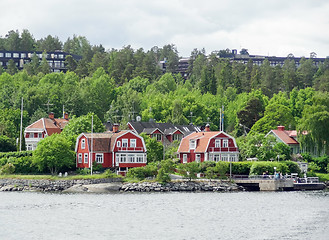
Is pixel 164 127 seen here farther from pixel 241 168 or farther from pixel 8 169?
pixel 8 169

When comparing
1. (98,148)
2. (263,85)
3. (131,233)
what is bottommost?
(131,233)

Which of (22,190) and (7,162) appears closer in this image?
(22,190)

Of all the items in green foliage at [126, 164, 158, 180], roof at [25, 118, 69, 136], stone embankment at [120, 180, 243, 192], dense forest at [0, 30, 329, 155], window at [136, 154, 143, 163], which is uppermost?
dense forest at [0, 30, 329, 155]

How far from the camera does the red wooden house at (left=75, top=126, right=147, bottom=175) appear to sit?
266ft

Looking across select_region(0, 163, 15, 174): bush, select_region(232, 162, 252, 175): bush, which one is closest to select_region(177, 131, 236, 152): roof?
select_region(232, 162, 252, 175): bush

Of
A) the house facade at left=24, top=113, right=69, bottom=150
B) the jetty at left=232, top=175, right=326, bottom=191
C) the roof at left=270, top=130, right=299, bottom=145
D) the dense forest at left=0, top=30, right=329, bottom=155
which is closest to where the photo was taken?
the jetty at left=232, top=175, right=326, bottom=191

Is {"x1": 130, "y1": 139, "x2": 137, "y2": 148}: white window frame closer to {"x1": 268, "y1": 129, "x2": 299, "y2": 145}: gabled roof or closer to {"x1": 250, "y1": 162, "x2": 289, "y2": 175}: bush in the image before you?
{"x1": 250, "y1": 162, "x2": 289, "y2": 175}: bush

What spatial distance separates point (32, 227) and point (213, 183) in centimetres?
3063

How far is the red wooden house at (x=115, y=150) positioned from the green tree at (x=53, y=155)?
2202 millimetres

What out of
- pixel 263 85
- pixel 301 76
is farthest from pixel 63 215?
pixel 301 76

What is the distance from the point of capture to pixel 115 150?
3201 inches

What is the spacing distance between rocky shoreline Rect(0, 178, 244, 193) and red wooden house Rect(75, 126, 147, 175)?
25.0ft

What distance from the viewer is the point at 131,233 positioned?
44.3 metres

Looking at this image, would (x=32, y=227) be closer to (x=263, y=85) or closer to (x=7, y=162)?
(x=7, y=162)
